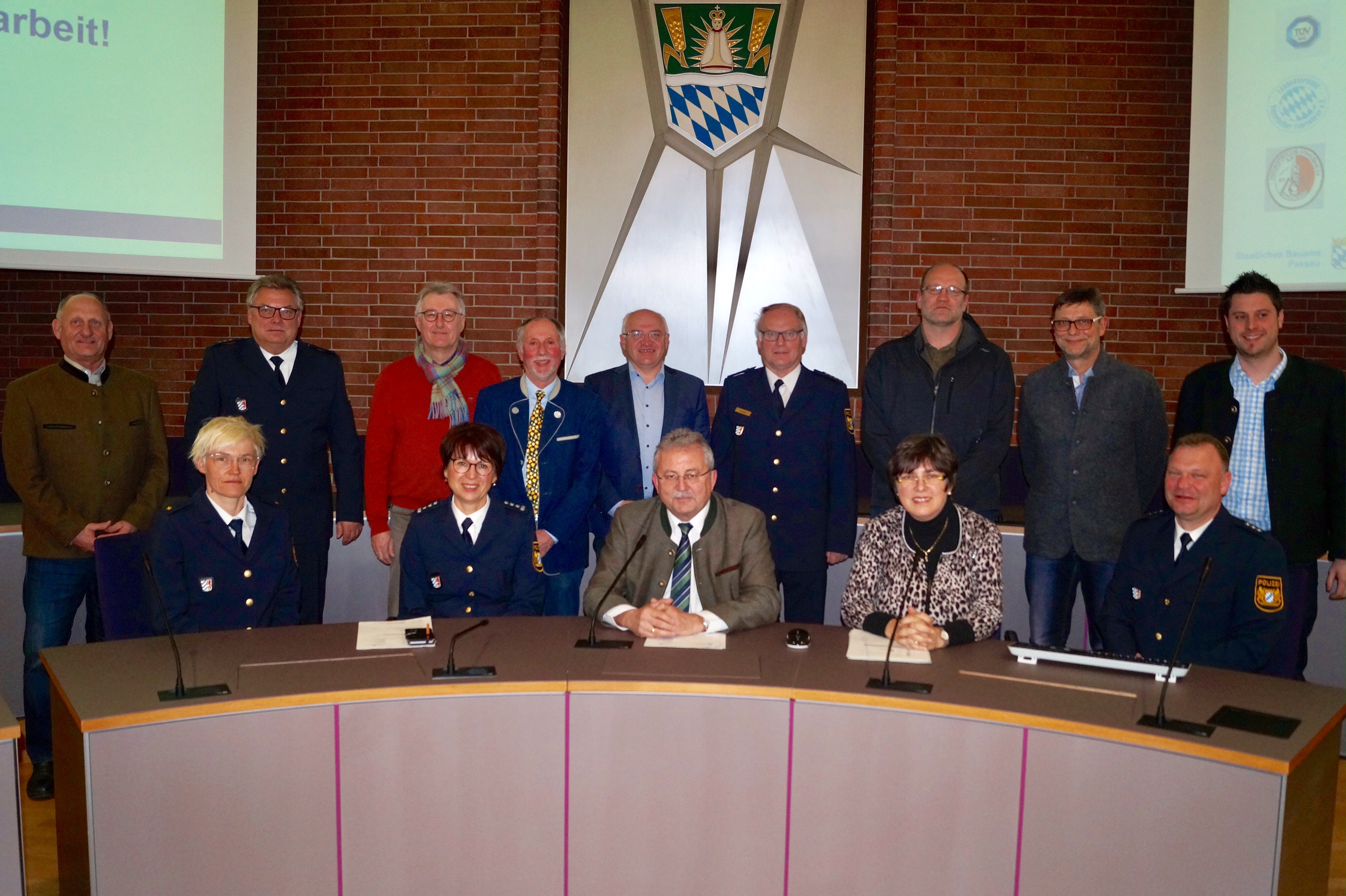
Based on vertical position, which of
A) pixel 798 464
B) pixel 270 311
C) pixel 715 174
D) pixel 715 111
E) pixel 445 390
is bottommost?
pixel 798 464

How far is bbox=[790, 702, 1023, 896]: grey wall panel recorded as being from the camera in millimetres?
2105

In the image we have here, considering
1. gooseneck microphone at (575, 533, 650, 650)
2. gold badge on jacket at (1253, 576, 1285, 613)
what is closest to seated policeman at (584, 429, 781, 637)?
gooseneck microphone at (575, 533, 650, 650)

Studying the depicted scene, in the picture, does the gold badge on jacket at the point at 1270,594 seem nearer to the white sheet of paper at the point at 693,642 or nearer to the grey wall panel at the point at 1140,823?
the grey wall panel at the point at 1140,823

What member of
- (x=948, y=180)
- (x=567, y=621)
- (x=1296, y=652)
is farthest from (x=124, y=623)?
(x=948, y=180)

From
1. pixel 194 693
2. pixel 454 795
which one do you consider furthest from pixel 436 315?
pixel 454 795

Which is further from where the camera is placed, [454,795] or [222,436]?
[222,436]

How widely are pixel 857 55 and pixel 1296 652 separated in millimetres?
3506

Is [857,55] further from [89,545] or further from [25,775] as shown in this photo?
[25,775]

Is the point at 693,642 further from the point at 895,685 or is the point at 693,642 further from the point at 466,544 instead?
the point at 466,544

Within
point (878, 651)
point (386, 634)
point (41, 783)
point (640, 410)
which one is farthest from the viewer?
point (640, 410)

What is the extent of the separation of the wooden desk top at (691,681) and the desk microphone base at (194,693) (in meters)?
0.02

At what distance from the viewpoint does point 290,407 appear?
11.9 feet

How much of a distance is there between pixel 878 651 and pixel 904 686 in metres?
0.26

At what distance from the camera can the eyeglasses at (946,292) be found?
3531mm
